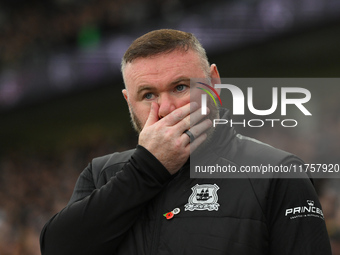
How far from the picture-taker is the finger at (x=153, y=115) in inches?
64.2

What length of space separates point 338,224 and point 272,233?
413cm

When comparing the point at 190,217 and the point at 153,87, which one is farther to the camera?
the point at 153,87

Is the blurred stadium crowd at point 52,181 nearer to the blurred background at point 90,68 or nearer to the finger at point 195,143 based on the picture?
the blurred background at point 90,68

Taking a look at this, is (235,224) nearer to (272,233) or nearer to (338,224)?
(272,233)

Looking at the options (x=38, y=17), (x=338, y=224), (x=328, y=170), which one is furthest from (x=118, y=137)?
(x=338, y=224)

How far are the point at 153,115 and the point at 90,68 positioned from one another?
32.5ft

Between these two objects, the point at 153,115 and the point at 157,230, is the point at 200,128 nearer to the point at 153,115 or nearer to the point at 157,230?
the point at 153,115

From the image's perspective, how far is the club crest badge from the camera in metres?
1.56

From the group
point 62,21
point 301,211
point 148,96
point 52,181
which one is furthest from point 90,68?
point 301,211

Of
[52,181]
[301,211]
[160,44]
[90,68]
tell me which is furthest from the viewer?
[90,68]

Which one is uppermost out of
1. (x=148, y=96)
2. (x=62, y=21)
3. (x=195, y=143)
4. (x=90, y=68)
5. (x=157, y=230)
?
(x=148, y=96)

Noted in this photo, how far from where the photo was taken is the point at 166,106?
1629 mm

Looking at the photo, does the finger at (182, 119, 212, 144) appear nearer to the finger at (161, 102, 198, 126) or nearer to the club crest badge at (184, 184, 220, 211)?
the finger at (161, 102, 198, 126)

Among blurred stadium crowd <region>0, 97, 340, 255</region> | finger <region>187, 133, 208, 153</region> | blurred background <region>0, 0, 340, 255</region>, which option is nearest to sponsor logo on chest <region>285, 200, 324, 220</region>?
finger <region>187, 133, 208, 153</region>
